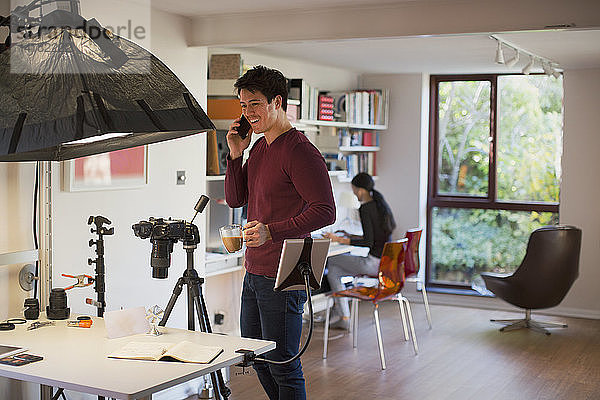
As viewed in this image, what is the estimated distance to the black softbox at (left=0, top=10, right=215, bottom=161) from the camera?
2100 millimetres

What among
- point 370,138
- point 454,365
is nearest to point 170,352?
point 454,365

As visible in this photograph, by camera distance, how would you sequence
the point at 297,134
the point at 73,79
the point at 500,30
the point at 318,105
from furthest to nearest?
the point at 318,105 → the point at 500,30 → the point at 297,134 → the point at 73,79

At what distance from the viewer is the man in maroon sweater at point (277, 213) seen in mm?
2832

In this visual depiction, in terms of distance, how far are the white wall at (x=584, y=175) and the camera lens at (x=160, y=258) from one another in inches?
207

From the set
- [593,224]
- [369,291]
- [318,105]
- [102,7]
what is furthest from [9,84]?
[593,224]

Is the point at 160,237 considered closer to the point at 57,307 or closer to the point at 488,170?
the point at 57,307

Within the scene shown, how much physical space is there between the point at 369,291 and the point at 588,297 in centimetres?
272

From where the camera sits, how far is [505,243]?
7.81 m

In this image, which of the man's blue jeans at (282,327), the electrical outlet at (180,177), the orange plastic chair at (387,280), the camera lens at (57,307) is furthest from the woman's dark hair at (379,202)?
the camera lens at (57,307)

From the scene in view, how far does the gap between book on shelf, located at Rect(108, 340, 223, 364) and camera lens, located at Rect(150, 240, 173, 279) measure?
42cm

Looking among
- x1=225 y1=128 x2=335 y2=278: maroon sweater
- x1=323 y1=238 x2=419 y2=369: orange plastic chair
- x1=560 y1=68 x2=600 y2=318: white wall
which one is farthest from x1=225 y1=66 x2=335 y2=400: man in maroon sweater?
x1=560 y1=68 x2=600 y2=318: white wall

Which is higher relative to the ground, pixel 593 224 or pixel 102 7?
pixel 102 7

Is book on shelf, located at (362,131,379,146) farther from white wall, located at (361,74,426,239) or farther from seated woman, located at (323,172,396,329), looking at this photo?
seated woman, located at (323,172,396,329)

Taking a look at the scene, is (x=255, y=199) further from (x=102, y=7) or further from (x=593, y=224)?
(x=593, y=224)
